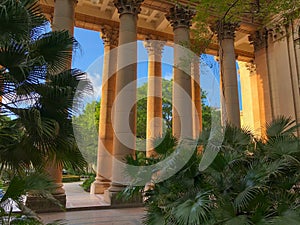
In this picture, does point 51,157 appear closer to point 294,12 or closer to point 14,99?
point 14,99

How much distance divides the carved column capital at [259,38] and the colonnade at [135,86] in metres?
0.27

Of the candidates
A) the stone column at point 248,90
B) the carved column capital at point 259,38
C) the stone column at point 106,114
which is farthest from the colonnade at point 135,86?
the stone column at point 248,90

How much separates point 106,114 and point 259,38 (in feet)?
50.2

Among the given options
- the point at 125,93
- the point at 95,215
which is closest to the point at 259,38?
the point at 125,93

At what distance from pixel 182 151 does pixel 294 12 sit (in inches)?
259

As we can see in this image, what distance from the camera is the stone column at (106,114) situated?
19.8 m

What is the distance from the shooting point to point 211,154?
683 centimetres

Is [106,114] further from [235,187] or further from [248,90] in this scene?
[248,90]

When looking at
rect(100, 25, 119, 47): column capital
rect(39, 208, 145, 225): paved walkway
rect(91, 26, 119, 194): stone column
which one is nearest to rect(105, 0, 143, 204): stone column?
rect(39, 208, 145, 225): paved walkway

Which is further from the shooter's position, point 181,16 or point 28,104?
point 181,16

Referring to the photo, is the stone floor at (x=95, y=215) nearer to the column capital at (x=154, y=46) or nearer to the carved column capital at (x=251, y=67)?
the column capital at (x=154, y=46)

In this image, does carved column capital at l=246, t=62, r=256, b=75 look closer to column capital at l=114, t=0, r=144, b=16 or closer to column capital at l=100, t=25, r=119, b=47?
column capital at l=100, t=25, r=119, b=47

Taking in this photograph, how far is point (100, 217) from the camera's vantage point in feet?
40.0

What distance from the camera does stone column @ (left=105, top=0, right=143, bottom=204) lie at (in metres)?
15.4
